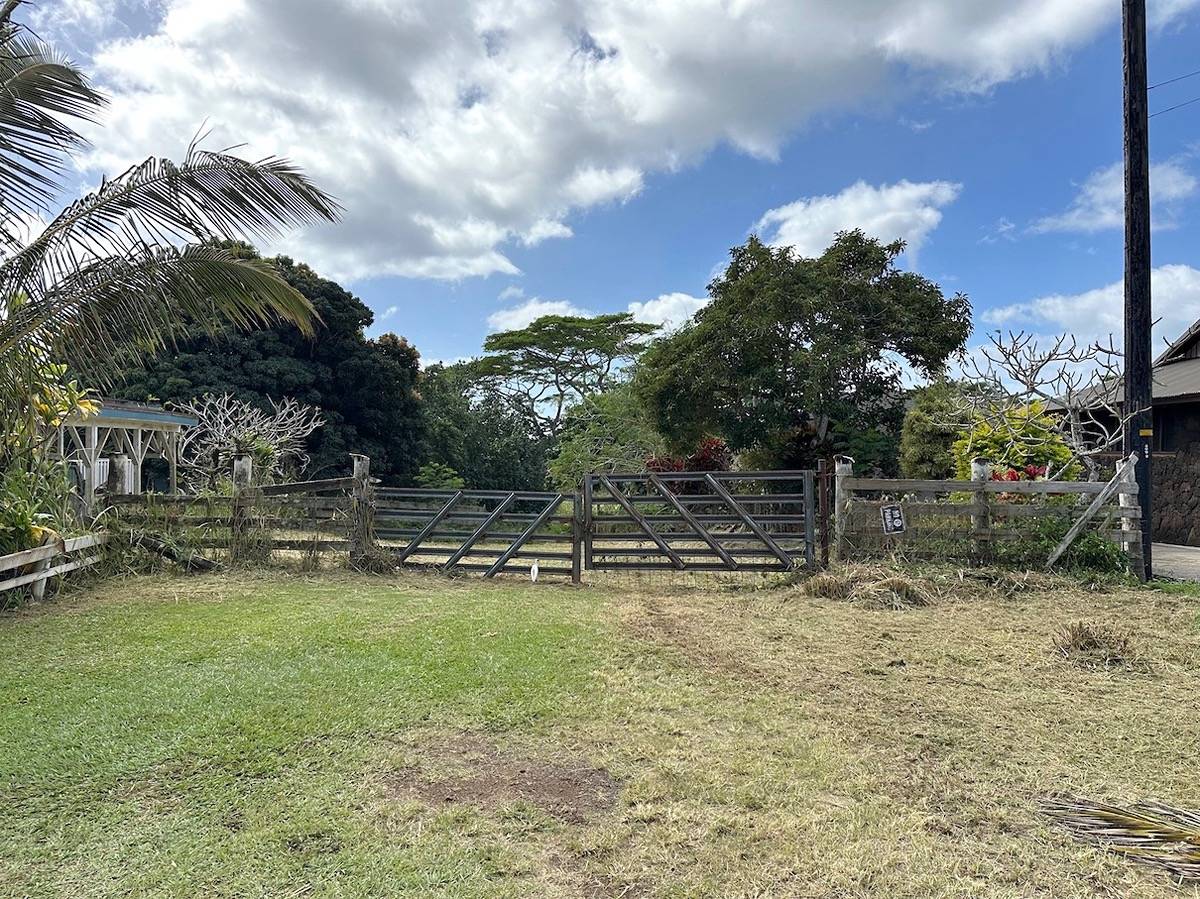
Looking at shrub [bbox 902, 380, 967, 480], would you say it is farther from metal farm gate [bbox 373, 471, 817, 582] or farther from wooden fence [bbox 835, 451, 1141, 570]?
metal farm gate [bbox 373, 471, 817, 582]

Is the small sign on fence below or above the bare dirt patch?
above

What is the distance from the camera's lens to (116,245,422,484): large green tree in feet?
67.5

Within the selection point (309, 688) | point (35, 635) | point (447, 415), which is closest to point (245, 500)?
point (35, 635)

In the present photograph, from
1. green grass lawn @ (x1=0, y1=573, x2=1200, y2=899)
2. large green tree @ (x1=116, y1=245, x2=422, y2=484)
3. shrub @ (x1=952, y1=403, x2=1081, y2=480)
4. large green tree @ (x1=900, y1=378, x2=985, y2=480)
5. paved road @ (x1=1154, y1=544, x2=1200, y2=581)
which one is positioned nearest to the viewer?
green grass lawn @ (x1=0, y1=573, x2=1200, y2=899)

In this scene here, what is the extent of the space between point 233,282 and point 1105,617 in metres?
8.24

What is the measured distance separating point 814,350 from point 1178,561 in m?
6.38

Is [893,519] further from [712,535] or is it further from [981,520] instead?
[712,535]

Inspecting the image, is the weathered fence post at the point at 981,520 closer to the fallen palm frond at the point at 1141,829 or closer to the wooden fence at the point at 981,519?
the wooden fence at the point at 981,519

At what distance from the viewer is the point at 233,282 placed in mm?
5188

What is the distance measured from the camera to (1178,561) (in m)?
10.4

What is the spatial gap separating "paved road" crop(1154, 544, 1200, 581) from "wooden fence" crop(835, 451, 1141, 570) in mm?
1317

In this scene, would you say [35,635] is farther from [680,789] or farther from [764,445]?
[764,445]

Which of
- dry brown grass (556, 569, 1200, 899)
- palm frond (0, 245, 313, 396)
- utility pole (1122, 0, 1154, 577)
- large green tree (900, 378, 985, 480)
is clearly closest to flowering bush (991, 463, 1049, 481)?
large green tree (900, 378, 985, 480)

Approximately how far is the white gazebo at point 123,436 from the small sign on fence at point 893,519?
429 inches
